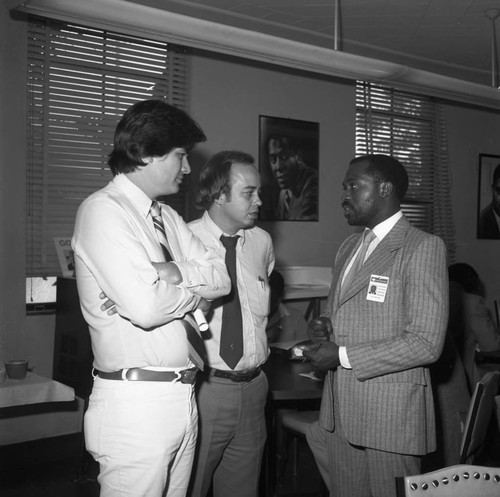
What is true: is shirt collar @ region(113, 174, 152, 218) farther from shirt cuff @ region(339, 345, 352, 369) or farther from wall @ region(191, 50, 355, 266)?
wall @ region(191, 50, 355, 266)

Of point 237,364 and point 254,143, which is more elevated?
point 254,143

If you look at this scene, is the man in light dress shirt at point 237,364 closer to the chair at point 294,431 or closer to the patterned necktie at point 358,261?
the patterned necktie at point 358,261

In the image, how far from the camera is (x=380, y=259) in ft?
7.64

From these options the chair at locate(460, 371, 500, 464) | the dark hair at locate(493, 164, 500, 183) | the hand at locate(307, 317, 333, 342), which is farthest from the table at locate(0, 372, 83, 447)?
the dark hair at locate(493, 164, 500, 183)

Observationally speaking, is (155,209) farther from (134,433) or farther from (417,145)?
(417,145)

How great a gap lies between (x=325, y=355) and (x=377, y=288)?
288 mm

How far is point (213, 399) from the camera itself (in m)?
2.53

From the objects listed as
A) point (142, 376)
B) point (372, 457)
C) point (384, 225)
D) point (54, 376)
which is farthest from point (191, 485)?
point (54, 376)

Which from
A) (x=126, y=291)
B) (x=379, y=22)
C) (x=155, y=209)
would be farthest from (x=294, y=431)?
(x=379, y=22)

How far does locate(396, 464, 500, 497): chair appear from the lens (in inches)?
65.0

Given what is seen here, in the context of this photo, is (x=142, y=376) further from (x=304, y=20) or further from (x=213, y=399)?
(x=304, y=20)

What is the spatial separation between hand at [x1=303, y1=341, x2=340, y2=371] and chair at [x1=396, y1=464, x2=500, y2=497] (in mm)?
652

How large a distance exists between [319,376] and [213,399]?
33.3 inches

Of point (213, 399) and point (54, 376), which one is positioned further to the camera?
point (54, 376)
